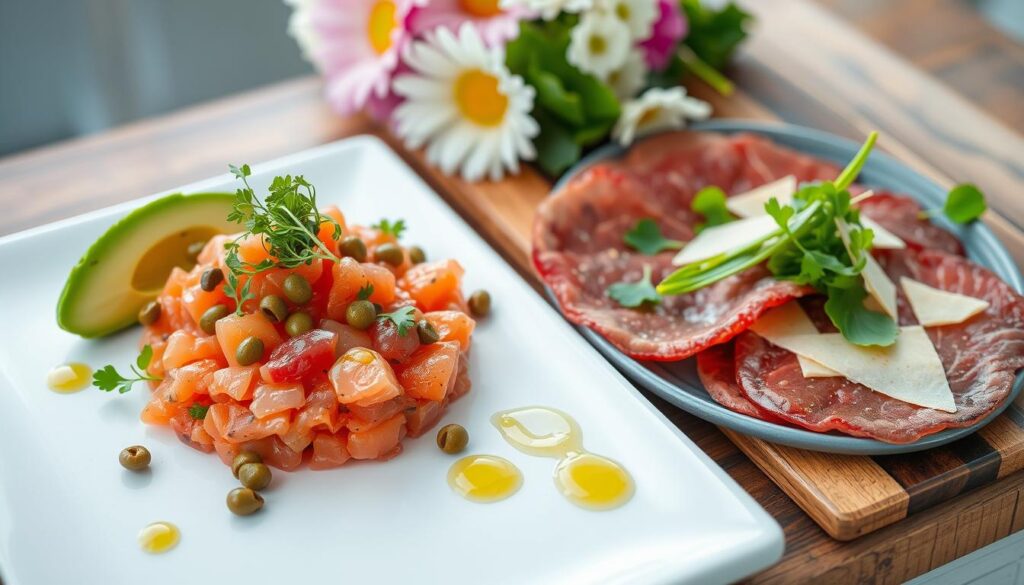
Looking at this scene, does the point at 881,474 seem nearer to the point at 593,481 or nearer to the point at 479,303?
the point at 593,481

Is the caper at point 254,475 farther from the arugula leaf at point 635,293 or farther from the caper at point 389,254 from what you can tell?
the arugula leaf at point 635,293

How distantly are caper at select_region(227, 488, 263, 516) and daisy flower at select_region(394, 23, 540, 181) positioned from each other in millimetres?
1268

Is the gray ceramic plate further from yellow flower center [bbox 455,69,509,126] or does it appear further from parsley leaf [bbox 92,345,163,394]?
parsley leaf [bbox 92,345,163,394]

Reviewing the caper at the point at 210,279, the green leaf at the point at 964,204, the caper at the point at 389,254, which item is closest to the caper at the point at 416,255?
the caper at the point at 389,254

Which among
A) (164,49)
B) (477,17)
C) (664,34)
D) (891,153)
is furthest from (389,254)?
(164,49)

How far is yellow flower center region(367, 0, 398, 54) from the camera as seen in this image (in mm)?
3020

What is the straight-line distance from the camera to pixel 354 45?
10.1 ft

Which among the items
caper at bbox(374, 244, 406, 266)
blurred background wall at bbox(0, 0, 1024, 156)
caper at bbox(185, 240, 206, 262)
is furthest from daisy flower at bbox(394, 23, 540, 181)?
blurred background wall at bbox(0, 0, 1024, 156)

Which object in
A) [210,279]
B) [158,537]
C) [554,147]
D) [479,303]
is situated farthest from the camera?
[554,147]

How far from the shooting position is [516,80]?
2.79 m

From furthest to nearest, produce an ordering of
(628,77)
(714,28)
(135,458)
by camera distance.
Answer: (714,28) → (628,77) → (135,458)

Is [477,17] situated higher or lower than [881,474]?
higher

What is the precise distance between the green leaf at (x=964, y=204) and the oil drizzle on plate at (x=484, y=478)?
1.35 meters

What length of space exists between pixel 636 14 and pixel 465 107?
0.53 meters
